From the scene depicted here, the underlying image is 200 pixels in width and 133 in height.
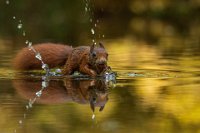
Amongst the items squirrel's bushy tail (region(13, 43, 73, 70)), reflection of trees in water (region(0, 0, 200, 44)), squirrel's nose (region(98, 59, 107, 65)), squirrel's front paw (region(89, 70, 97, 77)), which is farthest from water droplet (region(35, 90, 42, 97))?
reflection of trees in water (region(0, 0, 200, 44))

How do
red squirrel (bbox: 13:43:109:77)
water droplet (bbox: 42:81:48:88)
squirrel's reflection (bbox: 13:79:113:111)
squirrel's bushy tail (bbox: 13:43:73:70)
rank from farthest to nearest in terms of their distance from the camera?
squirrel's bushy tail (bbox: 13:43:73:70) < red squirrel (bbox: 13:43:109:77) < water droplet (bbox: 42:81:48:88) < squirrel's reflection (bbox: 13:79:113:111)

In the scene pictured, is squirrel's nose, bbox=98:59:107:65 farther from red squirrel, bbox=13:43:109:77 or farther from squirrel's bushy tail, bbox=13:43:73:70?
squirrel's bushy tail, bbox=13:43:73:70

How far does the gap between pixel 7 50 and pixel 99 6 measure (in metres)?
12.8

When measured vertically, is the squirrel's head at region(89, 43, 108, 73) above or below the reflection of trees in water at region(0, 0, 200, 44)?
above

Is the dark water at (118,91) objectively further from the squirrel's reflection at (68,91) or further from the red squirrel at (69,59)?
the red squirrel at (69,59)

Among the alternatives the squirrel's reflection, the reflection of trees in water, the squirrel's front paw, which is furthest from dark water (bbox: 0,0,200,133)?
the reflection of trees in water

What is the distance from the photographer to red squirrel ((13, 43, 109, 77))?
8680 millimetres

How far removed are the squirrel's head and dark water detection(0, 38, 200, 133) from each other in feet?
0.55

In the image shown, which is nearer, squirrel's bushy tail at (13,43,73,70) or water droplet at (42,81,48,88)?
water droplet at (42,81,48,88)

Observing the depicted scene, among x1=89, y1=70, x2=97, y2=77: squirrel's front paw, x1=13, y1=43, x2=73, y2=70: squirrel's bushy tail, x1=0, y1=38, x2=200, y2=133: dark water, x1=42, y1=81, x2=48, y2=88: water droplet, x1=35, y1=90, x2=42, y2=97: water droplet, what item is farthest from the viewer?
x1=13, y1=43, x2=73, y2=70: squirrel's bushy tail

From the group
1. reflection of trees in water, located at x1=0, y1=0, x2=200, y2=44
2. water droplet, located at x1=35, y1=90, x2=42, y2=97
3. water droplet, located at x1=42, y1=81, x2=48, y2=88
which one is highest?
water droplet, located at x1=35, y1=90, x2=42, y2=97

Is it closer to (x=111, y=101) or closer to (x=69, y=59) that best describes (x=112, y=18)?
(x=69, y=59)

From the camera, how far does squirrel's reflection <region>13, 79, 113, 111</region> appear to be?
23.8ft

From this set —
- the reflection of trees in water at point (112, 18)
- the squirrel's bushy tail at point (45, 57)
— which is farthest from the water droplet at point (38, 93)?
the reflection of trees in water at point (112, 18)
